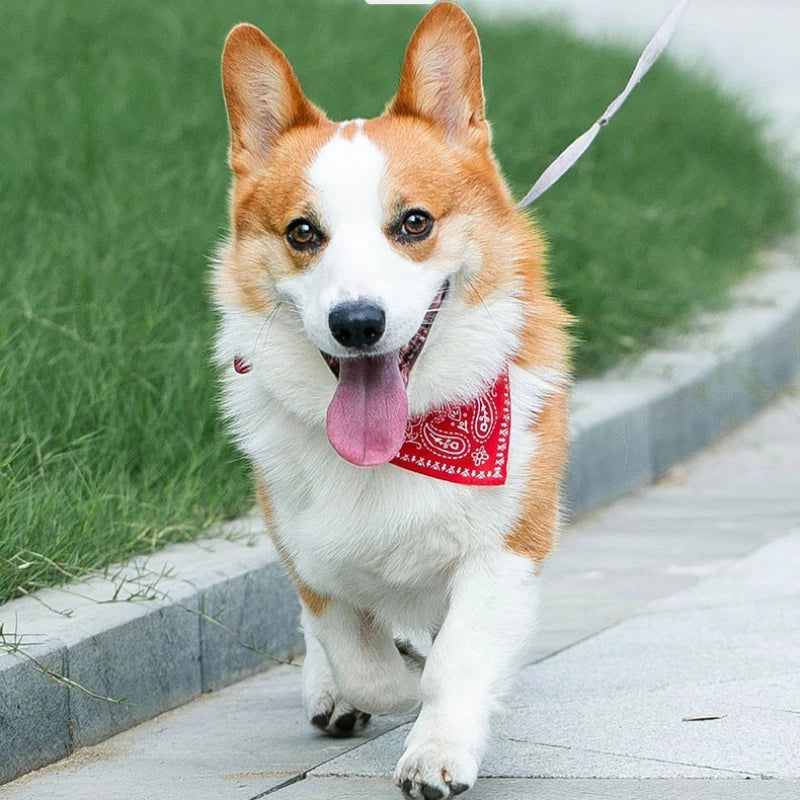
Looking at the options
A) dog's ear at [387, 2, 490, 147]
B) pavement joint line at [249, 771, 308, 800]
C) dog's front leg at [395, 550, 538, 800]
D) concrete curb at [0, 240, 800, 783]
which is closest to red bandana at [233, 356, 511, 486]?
dog's front leg at [395, 550, 538, 800]

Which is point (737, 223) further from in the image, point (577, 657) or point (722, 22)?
point (722, 22)

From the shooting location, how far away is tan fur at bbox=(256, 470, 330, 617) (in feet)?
11.9

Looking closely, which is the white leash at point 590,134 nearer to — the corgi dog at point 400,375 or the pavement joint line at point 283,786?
the corgi dog at point 400,375

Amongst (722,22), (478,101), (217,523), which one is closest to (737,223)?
(217,523)

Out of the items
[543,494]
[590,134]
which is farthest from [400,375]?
[590,134]

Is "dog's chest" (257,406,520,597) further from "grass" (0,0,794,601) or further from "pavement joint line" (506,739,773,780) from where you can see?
"grass" (0,0,794,601)

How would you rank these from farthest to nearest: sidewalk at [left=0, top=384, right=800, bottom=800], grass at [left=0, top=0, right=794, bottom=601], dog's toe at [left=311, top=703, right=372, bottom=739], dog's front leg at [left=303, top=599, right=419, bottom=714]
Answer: grass at [left=0, top=0, right=794, bottom=601] → dog's toe at [left=311, top=703, right=372, bottom=739] → dog's front leg at [left=303, top=599, right=419, bottom=714] → sidewalk at [left=0, top=384, right=800, bottom=800]

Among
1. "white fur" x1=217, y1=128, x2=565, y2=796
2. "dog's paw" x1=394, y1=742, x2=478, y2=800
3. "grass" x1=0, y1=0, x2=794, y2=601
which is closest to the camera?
"dog's paw" x1=394, y1=742, x2=478, y2=800

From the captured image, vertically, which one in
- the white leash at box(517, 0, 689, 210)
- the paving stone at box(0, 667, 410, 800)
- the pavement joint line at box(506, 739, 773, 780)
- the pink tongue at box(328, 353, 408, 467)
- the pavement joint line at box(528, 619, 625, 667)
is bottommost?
the paving stone at box(0, 667, 410, 800)

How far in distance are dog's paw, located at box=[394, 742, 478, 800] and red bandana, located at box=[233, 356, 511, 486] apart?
545 mm

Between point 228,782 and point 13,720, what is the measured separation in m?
0.45

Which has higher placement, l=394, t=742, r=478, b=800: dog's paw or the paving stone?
l=394, t=742, r=478, b=800: dog's paw

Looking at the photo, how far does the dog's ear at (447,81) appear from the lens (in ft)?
12.0

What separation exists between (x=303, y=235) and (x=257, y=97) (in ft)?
1.47
